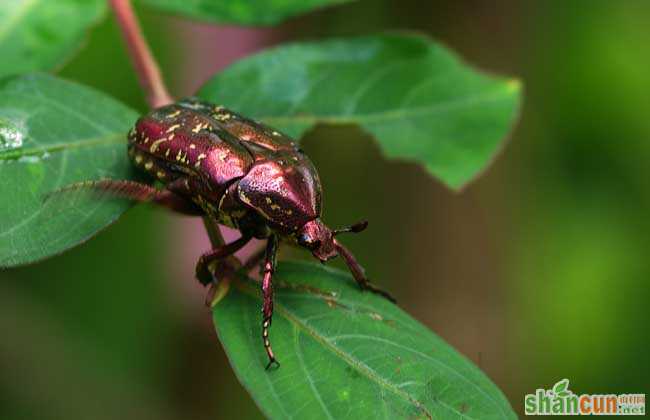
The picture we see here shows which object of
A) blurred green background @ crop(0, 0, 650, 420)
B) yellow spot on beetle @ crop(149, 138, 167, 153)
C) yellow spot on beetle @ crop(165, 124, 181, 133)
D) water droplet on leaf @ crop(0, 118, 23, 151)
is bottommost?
blurred green background @ crop(0, 0, 650, 420)

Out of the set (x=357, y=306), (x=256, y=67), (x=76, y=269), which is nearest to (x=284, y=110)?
(x=256, y=67)

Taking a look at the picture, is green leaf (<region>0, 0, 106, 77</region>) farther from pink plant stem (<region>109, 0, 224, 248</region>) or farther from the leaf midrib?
the leaf midrib

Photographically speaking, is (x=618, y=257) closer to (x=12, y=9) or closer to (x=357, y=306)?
(x=357, y=306)

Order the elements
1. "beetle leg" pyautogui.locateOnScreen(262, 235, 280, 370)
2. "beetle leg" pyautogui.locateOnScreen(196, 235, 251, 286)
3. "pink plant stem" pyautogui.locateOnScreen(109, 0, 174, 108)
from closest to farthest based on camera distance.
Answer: "beetle leg" pyautogui.locateOnScreen(262, 235, 280, 370) → "beetle leg" pyautogui.locateOnScreen(196, 235, 251, 286) → "pink plant stem" pyautogui.locateOnScreen(109, 0, 174, 108)

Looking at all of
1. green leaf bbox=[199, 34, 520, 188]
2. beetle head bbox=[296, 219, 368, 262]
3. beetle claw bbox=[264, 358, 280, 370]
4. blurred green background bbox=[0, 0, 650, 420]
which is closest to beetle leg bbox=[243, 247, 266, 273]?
beetle head bbox=[296, 219, 368, 262]

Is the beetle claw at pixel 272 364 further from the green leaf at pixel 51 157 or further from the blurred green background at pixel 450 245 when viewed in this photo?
the blurred green background at pixel 450 245

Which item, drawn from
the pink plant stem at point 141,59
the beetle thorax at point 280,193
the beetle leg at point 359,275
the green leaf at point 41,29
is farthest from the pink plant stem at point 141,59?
the beetle leg at point 359,275
